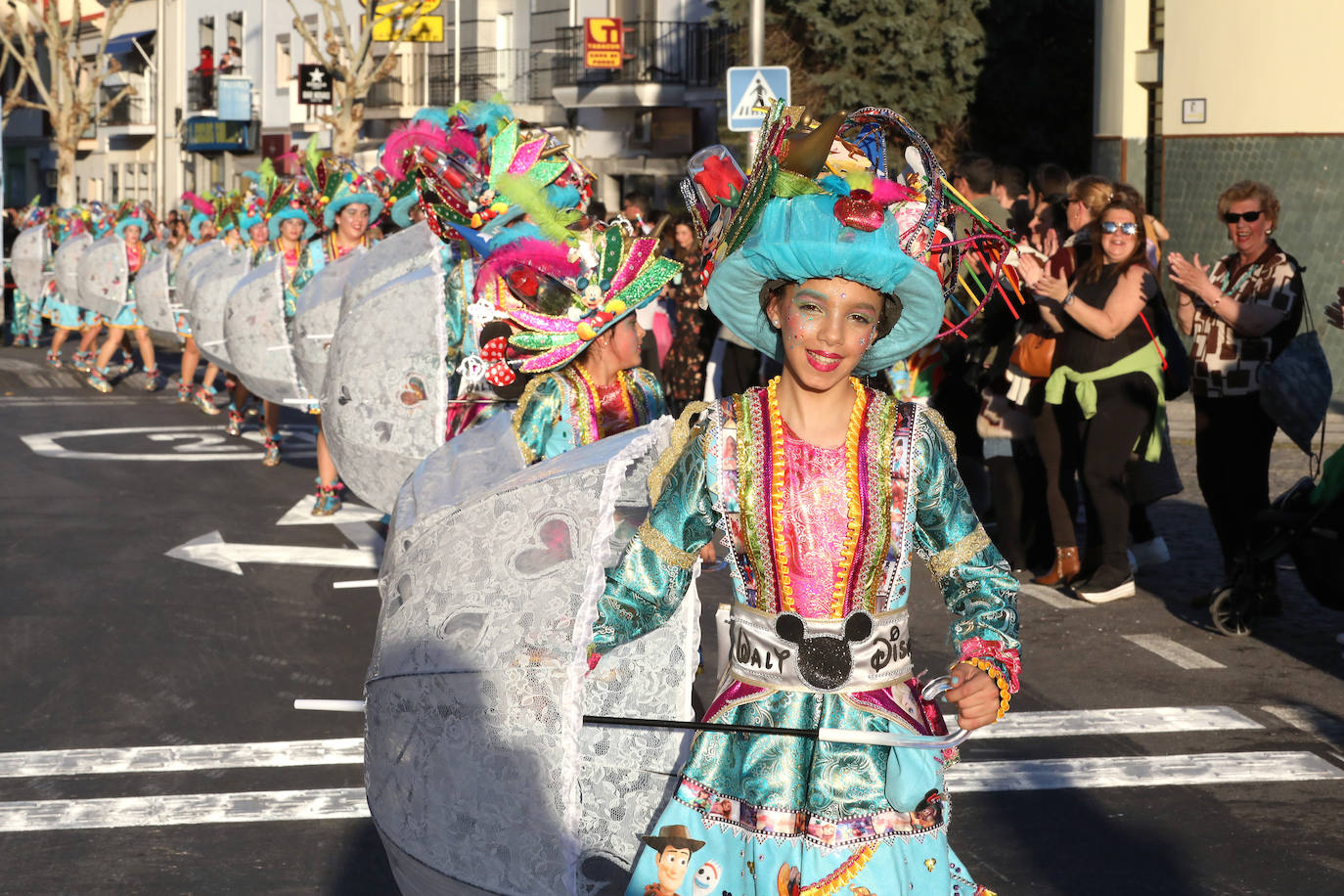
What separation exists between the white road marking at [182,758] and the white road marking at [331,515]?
458 cm

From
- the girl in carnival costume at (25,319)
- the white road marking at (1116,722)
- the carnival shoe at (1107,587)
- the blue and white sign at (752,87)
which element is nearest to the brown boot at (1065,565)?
the carnival shoe at (1107,587)

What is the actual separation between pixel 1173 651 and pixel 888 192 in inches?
185

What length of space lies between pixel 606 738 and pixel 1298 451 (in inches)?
401

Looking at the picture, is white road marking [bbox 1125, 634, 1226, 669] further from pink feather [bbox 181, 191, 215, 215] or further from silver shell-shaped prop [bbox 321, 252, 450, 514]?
pink feather [bbox 181, 191, 215, 215]

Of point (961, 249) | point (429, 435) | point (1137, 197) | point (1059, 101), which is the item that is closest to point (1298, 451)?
point (1137, 197)

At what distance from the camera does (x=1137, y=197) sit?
8430 mm

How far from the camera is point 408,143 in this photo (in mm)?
9258

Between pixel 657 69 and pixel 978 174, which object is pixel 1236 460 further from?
pixel 657 69

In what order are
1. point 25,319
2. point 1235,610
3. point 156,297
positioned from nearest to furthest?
point 1235,610
point 156,297
point 25,319

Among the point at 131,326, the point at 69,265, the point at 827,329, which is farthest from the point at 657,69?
the point at 827,329

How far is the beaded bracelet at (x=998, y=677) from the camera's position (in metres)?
3.25

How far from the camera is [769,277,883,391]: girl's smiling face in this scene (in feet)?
11.2

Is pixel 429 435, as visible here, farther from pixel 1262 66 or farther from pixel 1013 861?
pixel 1262 66

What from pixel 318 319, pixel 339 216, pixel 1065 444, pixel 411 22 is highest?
pixel 411 22
